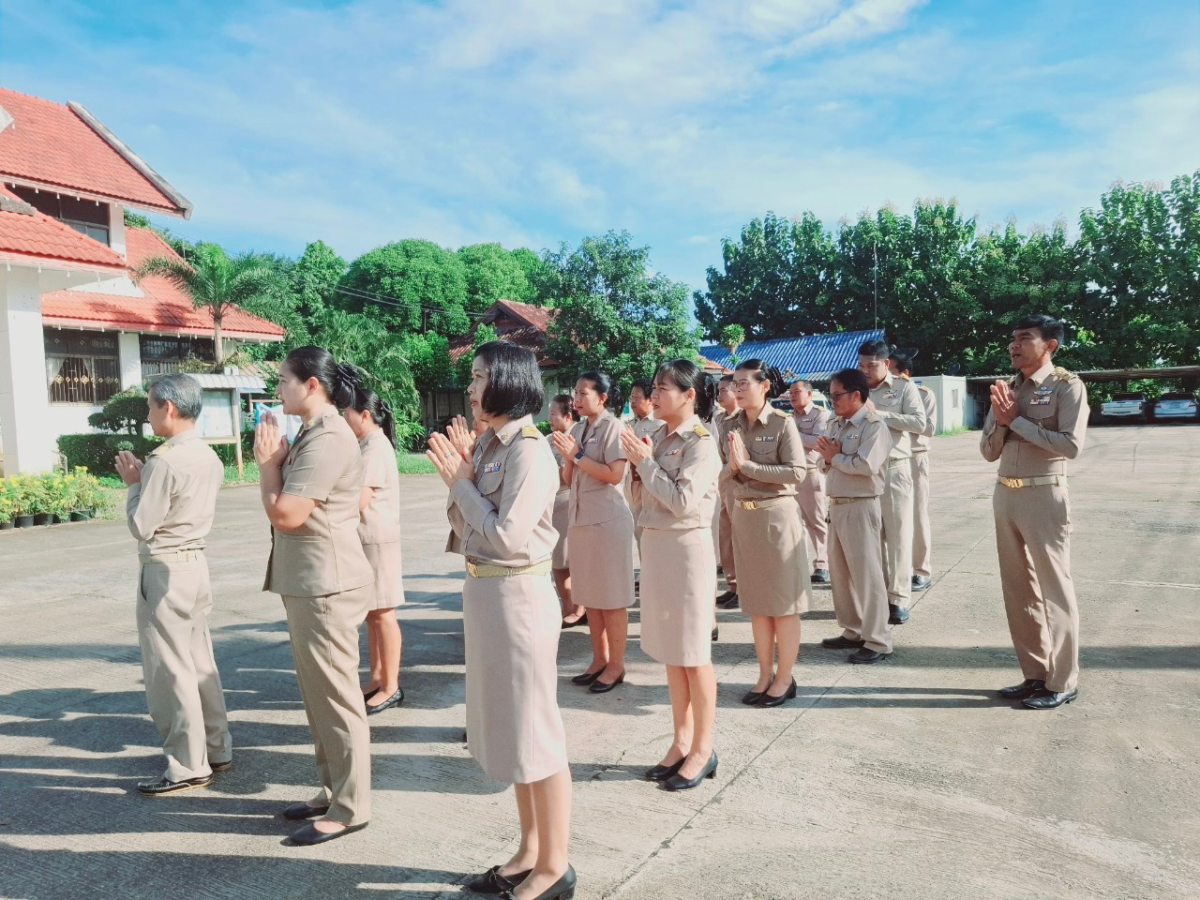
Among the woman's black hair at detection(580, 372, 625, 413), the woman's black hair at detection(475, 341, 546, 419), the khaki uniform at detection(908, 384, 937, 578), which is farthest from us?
the khaki uniform at detection(908, 384, 937, 578)

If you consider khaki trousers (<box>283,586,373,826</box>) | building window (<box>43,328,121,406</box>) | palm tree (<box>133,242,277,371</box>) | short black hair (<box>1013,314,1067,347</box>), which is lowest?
khaki trousers (<box>283,586,373,826</box>)

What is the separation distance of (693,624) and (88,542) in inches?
347

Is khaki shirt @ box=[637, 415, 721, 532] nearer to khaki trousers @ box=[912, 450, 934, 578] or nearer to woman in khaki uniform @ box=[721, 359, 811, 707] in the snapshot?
woman in khaki uniform @ box=[721, 359, 811, 707]

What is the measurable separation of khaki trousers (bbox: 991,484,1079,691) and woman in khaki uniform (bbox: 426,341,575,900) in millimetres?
2732

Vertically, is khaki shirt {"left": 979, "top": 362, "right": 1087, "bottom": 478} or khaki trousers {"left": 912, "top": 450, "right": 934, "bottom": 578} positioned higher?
khaki shirt {"left": 979, "top": 362, "right": 1087, "bottom": 478}

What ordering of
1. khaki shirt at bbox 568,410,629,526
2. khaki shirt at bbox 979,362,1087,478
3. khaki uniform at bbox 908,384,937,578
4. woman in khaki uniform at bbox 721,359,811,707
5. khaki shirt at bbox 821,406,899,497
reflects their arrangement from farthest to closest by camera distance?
1. khaki uniform at bbox 908,384,937,578
2. khaki shirt at bbox 821,406,899,497
3. khaki shirt at bbox 568,410,629,526
4. woman in khaki uniform at bbox 721,359,811,707
5. khaki shirt at bbox 979,362,1087,478

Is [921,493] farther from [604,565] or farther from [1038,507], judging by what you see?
[604,565]

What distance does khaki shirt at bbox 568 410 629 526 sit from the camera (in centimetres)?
469

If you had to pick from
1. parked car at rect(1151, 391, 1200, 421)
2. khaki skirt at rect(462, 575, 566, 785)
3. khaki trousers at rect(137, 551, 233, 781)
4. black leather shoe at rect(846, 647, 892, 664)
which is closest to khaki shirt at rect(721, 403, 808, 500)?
black leather shoe at rect(846, 647, 892, 664)

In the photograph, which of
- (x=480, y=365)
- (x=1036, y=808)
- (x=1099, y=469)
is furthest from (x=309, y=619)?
(x=1099, y=469)

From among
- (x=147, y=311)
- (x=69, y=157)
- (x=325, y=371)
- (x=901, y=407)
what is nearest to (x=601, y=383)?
(x=325, y=371)

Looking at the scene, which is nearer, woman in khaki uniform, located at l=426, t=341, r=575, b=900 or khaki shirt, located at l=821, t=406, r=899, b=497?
woman in khaki uniform, located at l=426, t=341, r=575, b=900

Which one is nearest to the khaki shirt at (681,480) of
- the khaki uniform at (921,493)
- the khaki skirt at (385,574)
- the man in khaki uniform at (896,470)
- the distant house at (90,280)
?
the khaki skirt at (385,574)

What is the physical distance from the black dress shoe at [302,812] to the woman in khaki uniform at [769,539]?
2.11 meters
